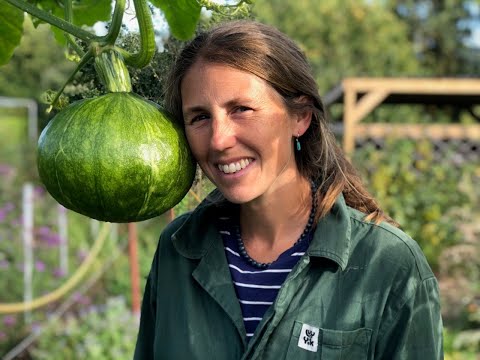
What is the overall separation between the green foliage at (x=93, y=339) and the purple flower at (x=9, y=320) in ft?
0.98

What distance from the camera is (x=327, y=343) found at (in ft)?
4.55

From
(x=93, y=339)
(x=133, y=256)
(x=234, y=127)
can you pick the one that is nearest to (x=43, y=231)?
(x=93, y=339)

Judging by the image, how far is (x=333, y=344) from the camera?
4.55 feet

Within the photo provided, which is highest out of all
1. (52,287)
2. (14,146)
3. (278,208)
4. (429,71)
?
(429,71)

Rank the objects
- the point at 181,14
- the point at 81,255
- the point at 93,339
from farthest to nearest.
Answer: the point at 81,255 < the point at 93,339 < the point at 181,14

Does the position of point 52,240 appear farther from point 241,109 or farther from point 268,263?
point 241,109

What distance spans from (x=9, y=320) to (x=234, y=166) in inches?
123

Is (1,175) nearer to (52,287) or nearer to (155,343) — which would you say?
(52,287)

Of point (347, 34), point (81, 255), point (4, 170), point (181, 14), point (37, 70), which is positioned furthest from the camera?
point (347, 34)

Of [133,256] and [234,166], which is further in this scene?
[133,256]

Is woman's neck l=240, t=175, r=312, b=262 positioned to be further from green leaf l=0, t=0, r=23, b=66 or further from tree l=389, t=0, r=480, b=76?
tree l=389, t=0, r=480, b=76

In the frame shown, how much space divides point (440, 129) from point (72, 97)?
5686 mm

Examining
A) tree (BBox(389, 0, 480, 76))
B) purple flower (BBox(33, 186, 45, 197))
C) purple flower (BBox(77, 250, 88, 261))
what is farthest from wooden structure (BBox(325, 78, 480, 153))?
tree (BBox(389, 0, 480, 76))

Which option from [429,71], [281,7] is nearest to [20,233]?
[281,7]
